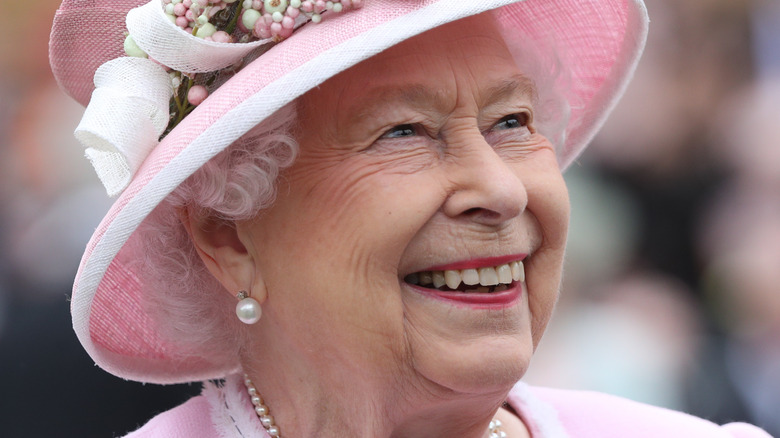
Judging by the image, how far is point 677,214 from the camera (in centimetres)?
420

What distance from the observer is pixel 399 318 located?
1.84m

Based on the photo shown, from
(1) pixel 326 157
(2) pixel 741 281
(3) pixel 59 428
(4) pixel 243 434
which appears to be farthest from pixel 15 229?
(2) pixel 741 281

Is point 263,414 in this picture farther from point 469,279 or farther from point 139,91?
point 139,91

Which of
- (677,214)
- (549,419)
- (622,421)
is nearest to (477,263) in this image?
(549,419)

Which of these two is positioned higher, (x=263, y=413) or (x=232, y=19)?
(x=232, y=19)

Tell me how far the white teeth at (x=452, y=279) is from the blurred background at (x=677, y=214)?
87.7 inches

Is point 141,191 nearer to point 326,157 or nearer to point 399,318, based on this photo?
point 326,157

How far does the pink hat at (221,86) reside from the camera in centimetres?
170

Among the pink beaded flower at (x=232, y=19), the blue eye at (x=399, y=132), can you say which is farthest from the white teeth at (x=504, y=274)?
the pink beaded flower at (x=232, y=19)

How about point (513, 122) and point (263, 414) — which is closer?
point (513, 122)

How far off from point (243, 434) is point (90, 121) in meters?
0.83

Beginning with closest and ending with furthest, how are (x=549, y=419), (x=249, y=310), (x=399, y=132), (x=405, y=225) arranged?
(x=405, y=225)
(x=399, y=132)
(x=249, y=310)
(x=549, y=419)

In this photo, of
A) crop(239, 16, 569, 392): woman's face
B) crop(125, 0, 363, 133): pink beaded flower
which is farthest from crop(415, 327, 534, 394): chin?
crop(125, 0, 363, 133): pink beaded flower

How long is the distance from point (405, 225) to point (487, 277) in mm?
227
